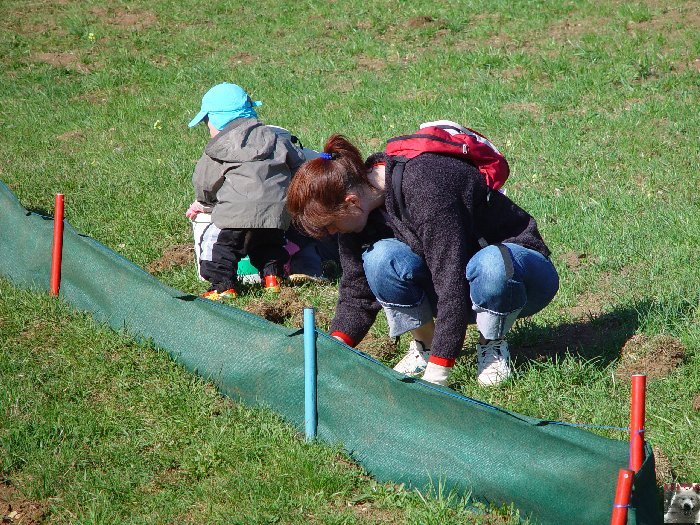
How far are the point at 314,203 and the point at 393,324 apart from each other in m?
0.75

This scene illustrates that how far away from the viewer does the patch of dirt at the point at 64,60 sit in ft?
38.9

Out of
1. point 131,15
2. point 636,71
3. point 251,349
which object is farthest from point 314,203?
point 131,15

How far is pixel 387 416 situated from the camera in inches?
139

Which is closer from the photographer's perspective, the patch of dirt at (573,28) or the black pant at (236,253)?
the black pant at (236,253)

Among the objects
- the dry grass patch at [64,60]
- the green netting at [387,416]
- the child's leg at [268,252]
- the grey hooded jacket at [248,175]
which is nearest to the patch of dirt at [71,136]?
the dry grass patch at [64,60]

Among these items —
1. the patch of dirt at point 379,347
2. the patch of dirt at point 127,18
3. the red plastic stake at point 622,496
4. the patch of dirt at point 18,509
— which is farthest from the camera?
the patch of dirt at point 127,18

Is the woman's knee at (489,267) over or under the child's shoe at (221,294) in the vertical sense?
over

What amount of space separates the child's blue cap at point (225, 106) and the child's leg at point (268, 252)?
2.59 ft

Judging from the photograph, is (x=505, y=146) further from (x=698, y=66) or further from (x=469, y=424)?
(x=469, y=424)

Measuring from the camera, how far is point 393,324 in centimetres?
428

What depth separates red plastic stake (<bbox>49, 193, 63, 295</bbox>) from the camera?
5410 mm

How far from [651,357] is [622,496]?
1.81 meters

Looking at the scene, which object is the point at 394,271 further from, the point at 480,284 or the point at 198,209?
the point at 198,209

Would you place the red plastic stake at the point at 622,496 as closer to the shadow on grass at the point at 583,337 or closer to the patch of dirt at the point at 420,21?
the shadow on grass at the point at 583,337
